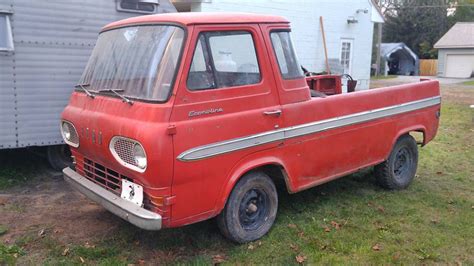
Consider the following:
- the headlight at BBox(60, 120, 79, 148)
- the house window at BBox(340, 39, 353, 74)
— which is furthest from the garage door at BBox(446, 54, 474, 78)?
the headlight at BBox(60, 120, 79, 148)

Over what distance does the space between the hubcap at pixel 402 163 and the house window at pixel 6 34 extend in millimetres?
5197

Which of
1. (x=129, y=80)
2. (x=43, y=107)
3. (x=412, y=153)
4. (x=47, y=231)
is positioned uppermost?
(x=129, y=80)

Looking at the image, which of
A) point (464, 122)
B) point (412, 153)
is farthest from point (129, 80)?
point (464, 122)

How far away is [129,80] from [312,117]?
185 centimetres

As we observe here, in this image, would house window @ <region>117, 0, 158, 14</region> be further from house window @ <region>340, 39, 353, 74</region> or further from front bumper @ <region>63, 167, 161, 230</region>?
house window @ <region>340, 39, 353, 74</region>

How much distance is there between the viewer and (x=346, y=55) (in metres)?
16.4

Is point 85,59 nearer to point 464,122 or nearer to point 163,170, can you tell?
point 163,170

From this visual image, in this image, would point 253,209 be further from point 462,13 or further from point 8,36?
point 462,13

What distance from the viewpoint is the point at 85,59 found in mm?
6445

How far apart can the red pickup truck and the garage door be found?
34942 mm

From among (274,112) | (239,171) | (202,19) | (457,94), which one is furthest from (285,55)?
(457,94)

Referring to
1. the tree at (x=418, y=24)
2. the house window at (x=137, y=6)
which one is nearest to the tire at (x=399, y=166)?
the house window at (x=137, y=6)

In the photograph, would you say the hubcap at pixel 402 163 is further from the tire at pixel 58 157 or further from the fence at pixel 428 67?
the fence at pixel 428 67

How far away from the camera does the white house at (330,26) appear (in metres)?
12.9
